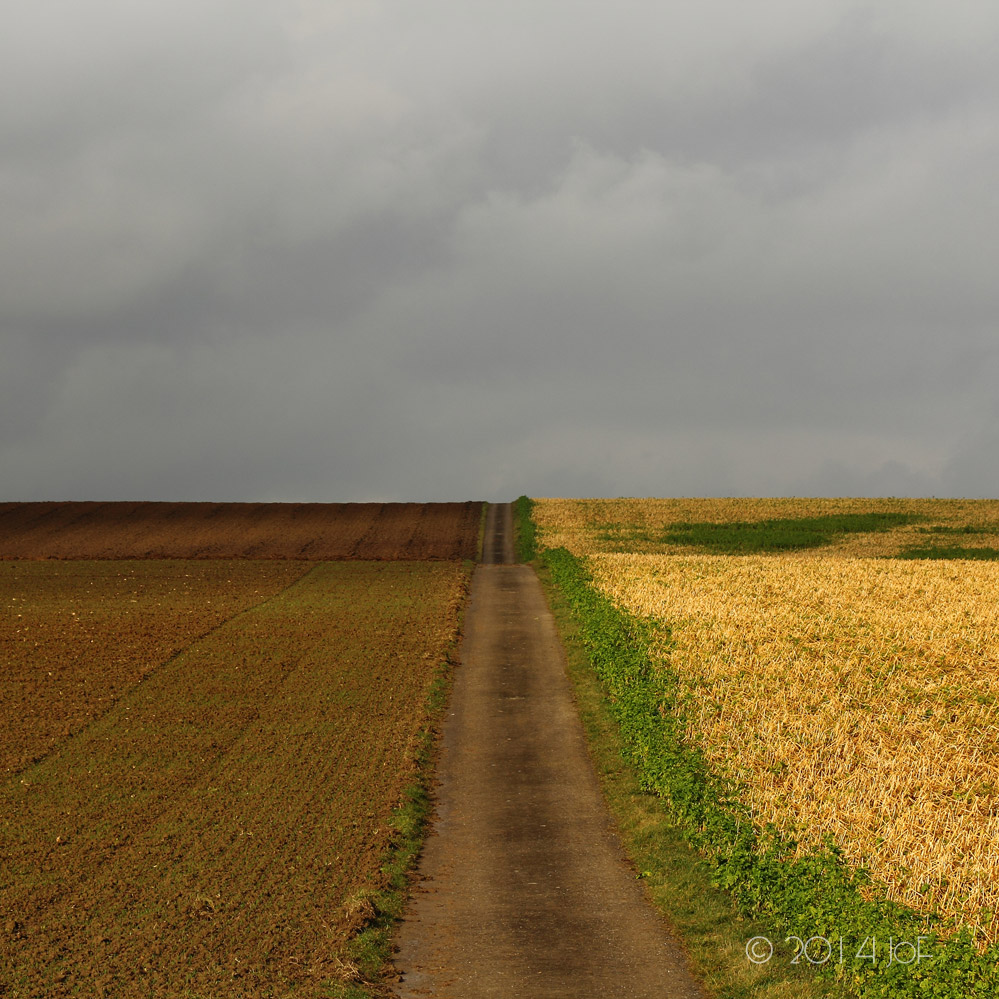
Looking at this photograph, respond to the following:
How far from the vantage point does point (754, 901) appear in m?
14.3

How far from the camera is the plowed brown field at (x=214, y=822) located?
13.2m

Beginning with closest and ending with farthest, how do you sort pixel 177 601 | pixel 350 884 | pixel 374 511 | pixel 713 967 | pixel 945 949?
pixel 945 949 < pixel 713 967 < pixel 350 884 < pixel 177 601 < pixel 374 511

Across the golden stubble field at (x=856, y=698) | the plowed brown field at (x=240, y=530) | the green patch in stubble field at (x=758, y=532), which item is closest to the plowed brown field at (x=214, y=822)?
the golden stubble field at (x=856, y=698)

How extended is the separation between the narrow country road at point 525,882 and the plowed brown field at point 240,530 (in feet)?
128

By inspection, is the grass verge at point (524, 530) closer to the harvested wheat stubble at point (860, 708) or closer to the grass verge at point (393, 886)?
the harvested wheat stubble at point (860, 708)

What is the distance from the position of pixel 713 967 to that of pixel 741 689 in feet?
40.3

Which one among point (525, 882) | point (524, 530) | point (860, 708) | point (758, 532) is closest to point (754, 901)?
point (525, 882)

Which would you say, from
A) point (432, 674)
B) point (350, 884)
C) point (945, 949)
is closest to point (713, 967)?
point (945, 949)

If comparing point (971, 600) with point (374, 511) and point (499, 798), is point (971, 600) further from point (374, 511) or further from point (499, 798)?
point (374, 511)

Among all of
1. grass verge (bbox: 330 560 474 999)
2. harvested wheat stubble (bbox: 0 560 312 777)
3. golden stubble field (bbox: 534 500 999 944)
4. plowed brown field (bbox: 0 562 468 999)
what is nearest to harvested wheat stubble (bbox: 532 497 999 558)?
golden stubble field (bbox: 534 500 999 944)

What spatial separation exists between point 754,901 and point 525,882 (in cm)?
374

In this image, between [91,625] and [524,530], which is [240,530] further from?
[91,625]

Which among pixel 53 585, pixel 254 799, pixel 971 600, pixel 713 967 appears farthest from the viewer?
pixel 53 585

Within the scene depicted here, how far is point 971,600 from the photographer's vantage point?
4053 cm
